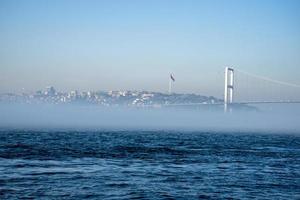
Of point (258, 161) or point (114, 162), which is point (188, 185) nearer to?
point (114, 162)

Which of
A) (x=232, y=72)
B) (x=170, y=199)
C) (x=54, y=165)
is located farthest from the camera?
(x=232, y=72)

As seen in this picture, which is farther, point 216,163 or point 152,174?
point 216,163

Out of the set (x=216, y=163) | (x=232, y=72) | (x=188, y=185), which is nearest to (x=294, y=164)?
(x=216, y=163)

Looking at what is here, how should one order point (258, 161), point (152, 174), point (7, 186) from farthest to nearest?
1. point (258, 161)
2. point (152, 174)
3. point (7, 186)

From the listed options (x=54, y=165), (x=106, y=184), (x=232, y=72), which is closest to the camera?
(x=106, y=184)

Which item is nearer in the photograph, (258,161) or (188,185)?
(188,185)

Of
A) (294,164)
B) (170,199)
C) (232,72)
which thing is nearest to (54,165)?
(170,199)

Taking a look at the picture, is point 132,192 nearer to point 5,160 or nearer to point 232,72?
point 5,160

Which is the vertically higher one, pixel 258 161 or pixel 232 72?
pixel 232 72

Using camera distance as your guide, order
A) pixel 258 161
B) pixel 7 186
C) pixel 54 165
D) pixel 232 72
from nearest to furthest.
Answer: pixel 7 186, pixel 54 165, pixel 258 161, pixel 232 72
